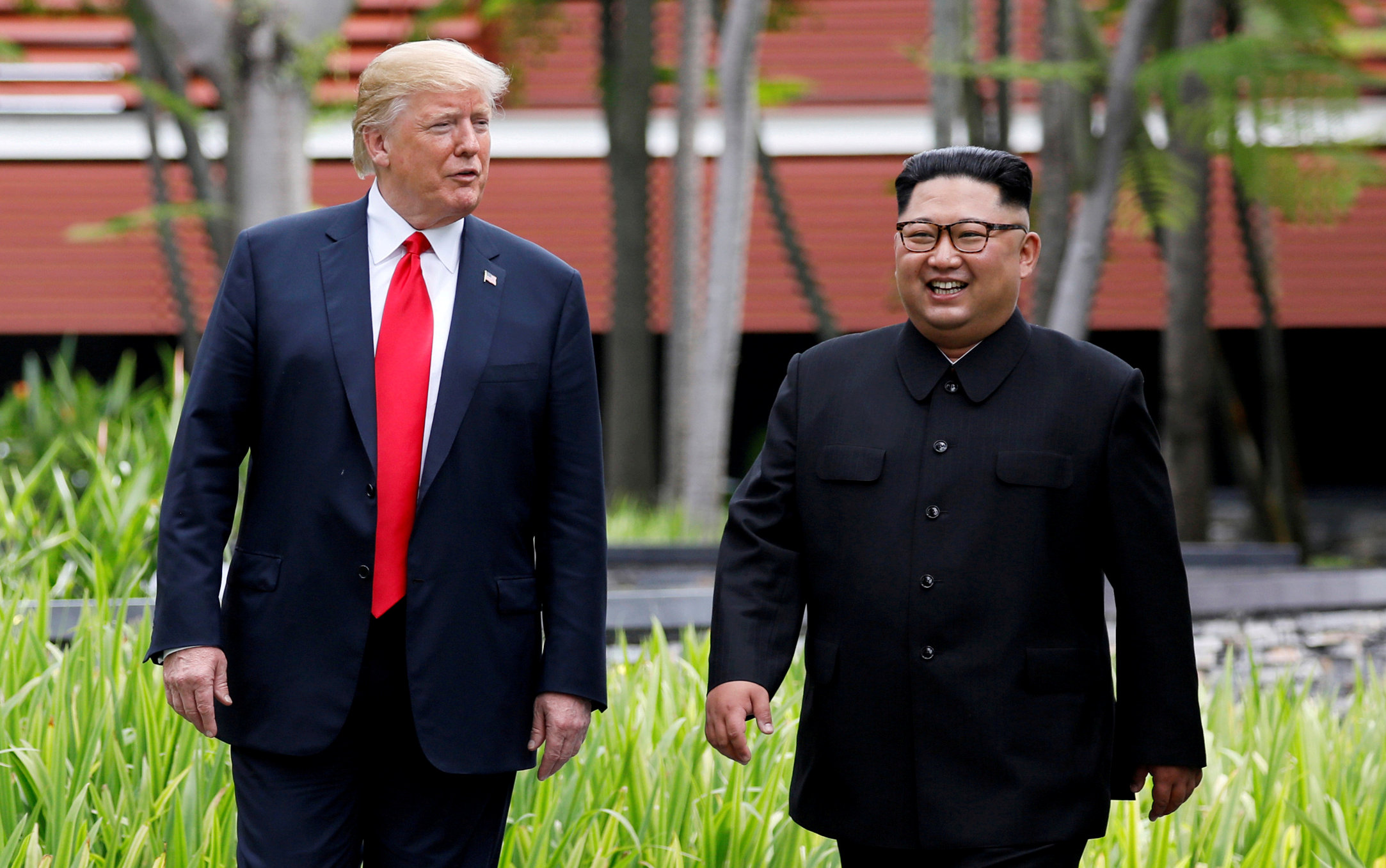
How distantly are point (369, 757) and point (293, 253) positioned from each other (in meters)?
0.81

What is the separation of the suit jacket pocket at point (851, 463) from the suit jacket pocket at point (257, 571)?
0.86m

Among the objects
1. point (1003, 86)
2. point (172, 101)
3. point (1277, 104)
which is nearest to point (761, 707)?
point (1277, 104)

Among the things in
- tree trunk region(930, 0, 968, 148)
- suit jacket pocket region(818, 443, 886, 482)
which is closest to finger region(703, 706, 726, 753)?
suit jacket pocket region(818, 443, 886, 482)

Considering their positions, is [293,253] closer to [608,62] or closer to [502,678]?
[502,678]

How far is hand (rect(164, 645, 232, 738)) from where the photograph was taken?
2.10 m

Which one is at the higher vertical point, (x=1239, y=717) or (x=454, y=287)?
(x=454, y=287)

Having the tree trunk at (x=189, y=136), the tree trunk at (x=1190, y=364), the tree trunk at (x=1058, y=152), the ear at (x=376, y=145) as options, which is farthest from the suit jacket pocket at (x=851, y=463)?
the tree trunk at (x=1190, y=364)

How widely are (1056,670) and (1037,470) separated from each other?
30cm

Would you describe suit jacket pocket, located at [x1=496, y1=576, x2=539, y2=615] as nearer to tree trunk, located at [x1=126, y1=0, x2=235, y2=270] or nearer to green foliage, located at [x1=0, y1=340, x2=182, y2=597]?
green foliage, located at [x1=0, y1=340, x2=182, y2=597]

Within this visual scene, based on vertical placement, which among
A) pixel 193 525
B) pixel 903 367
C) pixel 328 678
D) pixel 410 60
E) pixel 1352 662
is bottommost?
pixel 1352 662

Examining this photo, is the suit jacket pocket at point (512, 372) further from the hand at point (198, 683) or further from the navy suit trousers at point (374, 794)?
the hand at point (198, 683)

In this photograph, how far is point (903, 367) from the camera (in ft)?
7.39

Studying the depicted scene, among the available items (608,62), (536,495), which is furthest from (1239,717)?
(608,62)

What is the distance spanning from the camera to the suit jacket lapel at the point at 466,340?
2.17 metres
